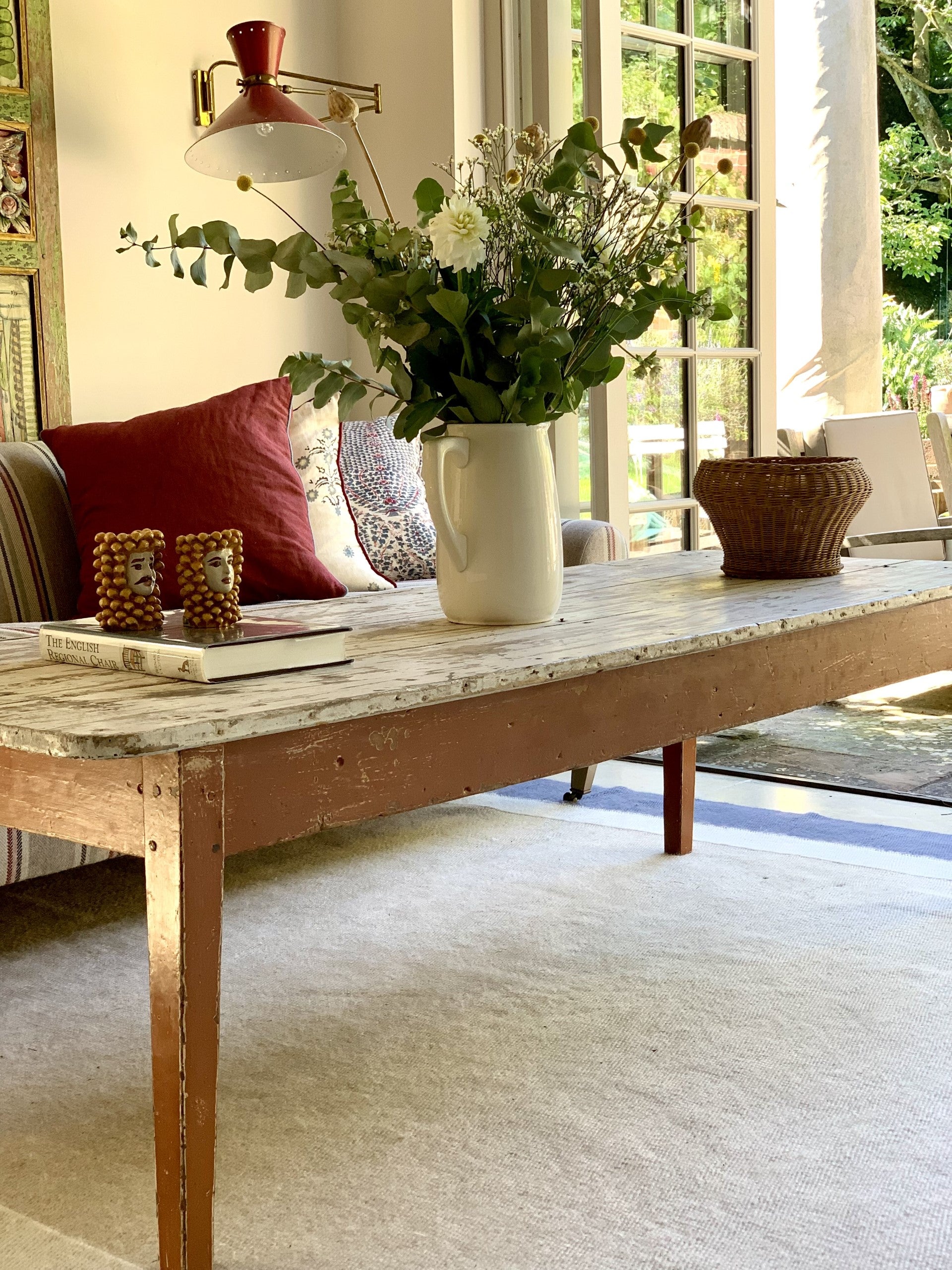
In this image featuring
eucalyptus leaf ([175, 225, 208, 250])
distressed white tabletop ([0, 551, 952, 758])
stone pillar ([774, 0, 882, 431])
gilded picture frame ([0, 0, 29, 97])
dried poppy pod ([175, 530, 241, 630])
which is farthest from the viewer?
stone pillar ([774, 0, 882, 431])

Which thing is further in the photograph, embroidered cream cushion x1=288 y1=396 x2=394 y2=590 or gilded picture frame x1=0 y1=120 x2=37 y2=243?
gilded picture frame x1=0 y1=120 x2=37 y2=243

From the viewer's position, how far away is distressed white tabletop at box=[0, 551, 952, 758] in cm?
107

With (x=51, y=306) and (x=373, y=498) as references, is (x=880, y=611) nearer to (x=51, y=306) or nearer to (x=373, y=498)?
(x=373, y=498)

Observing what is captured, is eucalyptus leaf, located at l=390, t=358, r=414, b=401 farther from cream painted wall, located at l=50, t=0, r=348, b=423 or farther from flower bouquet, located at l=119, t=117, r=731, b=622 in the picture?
cream painted wall, located at l=50, t=0, r=348, b=423

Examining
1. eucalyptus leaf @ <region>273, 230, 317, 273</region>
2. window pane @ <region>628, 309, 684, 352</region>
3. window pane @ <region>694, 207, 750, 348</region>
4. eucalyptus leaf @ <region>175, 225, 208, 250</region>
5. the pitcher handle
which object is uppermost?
window pane @ <region>694, 207, 750, 348</region>

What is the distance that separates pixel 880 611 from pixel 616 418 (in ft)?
6.01

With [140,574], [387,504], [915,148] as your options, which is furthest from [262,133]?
[915,148]

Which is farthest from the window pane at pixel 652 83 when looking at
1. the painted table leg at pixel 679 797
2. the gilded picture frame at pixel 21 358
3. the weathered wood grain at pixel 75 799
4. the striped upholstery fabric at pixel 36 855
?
the weathered wood grain at pixel 75 799

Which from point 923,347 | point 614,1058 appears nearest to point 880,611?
point 614,1058

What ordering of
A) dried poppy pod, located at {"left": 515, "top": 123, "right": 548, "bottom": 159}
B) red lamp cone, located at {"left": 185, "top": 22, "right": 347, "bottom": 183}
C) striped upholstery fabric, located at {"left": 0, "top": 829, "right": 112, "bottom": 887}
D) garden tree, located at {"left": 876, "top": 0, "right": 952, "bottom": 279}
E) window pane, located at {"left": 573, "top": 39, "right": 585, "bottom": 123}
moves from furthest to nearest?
garden tree, located at {"left": 876, "top": 0, "right": 952, "bottom": 279}, window pane, located at {"left": 573, "top": 39, "right": 585, "bottom": 123}, red lamp cone, located at {"left": 185, "top": 22, "right": 347, "bottom": 183}, striped upholstery fabric, located at {"left": 0, "top": 829, "right": 112, "bottom": 887}, dried poppy pod, located at {"left": 515, "top": 123, "right": 548, "bottom": 159}

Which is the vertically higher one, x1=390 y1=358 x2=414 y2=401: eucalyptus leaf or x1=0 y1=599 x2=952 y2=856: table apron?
x1=390 y1=358 x2=414 y2=401: eucalyptus leaf

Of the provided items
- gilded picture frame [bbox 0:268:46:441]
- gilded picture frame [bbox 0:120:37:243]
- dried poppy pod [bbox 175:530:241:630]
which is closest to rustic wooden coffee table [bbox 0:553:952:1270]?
dried poppy pod [bbox 175:530:241:630]

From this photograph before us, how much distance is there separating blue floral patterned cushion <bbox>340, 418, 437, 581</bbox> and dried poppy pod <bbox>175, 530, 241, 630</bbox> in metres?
1.54

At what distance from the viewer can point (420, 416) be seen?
1.58m
